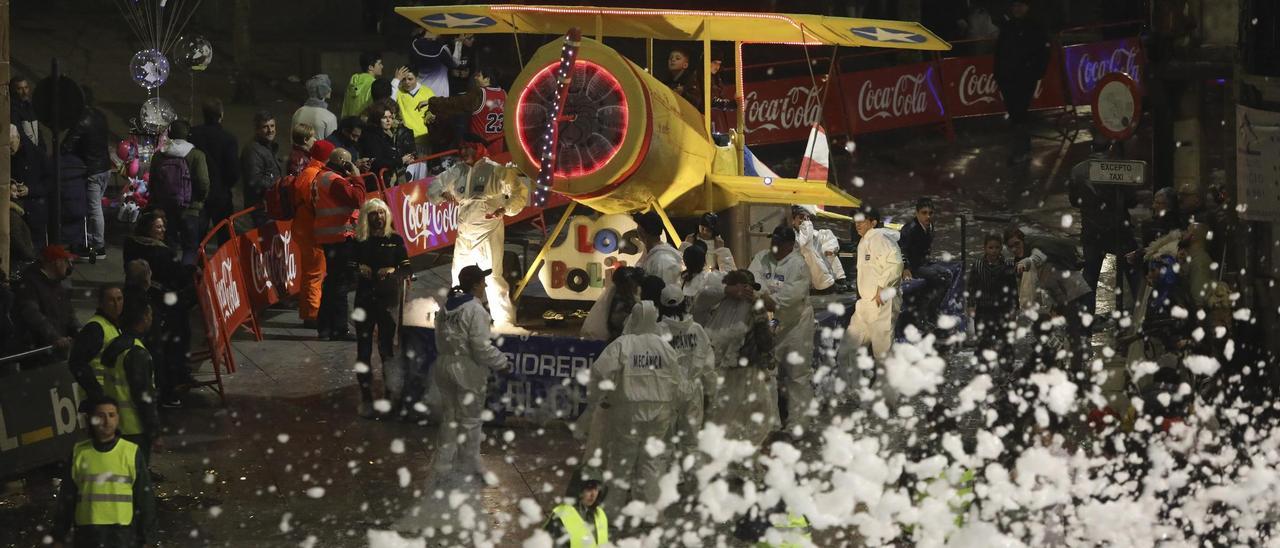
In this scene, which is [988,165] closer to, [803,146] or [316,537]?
[803,146]

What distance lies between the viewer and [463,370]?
12.3m

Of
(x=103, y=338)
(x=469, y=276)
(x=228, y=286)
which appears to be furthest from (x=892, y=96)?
(x=103, y=338)

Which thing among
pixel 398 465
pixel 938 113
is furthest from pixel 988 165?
pixel 398 465

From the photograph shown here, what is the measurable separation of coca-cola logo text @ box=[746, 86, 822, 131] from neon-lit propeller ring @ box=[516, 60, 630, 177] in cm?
951

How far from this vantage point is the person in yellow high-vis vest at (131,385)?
11.1 meters

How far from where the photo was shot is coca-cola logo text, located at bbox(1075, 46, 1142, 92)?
22.8 meters

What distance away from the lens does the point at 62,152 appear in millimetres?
17266

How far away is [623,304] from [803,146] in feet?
38.7

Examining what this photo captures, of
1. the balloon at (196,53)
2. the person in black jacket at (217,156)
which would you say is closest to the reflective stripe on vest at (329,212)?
the person in black jacket at (217,156)

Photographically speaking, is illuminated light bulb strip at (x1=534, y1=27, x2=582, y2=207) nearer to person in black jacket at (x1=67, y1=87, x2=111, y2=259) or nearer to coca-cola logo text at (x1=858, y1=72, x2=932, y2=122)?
person in black jacket at (x1=67, y1=87, x2=111, y2=259)

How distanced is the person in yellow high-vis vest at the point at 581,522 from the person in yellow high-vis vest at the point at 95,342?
10.6 ft

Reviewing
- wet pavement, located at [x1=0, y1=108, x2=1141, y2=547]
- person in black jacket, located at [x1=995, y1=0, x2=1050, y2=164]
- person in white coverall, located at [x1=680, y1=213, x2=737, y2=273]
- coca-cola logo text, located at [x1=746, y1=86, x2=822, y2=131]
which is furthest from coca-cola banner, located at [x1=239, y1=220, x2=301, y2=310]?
person in black jacket, located at [x1=995, y1=0, x2=1050, y2=164]

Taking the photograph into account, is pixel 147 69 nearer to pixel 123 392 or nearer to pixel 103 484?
pixel 123 392

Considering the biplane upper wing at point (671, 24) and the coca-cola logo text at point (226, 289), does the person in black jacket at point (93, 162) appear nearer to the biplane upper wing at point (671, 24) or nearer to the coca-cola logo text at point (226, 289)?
the coca-cola logo text at point (226, 289)
